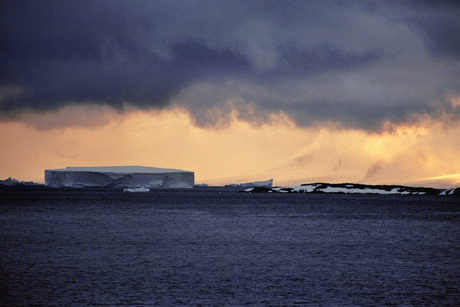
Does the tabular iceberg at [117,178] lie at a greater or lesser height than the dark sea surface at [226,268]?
greater

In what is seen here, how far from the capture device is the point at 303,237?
26.2m

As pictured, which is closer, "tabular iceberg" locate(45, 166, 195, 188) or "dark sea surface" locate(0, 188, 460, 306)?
"dark sea surface" locate(0, 188, 460, 306)

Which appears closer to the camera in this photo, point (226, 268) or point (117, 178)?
point (226, 268)

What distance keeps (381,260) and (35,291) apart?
1257 centimetres

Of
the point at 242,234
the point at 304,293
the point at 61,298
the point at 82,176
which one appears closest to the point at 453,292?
the point at 304,293

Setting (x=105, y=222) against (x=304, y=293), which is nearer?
(x=304, y=293)

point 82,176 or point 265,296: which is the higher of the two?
point 82,176

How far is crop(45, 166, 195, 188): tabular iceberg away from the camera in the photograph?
10769 centimetres

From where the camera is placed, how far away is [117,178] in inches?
4432

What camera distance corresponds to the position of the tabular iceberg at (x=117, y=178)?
108 m

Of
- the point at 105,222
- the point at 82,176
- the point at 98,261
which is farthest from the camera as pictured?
the point at 82,176

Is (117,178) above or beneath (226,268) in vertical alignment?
above

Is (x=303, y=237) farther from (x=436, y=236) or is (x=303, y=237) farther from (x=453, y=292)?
(x=453, y=292)

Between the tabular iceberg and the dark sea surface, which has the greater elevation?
the tabular iceberg
